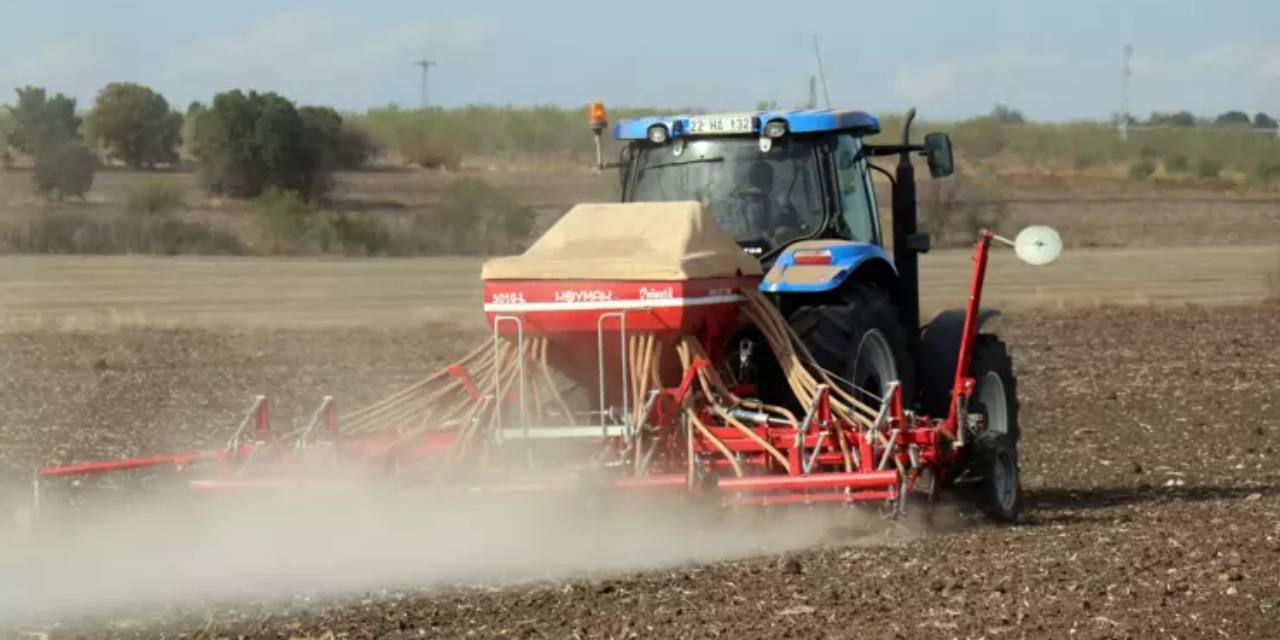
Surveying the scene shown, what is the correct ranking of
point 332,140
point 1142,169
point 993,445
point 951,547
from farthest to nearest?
point 1142,169
point 332,140
point 993,445
point 951,547

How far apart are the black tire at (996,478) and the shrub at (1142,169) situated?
40.3 metres

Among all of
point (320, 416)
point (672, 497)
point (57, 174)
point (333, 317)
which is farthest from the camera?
point (57, 174)

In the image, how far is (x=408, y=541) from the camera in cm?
845

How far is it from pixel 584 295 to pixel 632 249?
13.9 inches

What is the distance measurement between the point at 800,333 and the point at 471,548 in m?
1.83

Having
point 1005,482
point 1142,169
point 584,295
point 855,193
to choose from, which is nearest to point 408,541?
point 584,295

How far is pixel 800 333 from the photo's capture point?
906 cm

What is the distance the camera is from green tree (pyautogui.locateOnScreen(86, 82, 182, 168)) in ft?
137

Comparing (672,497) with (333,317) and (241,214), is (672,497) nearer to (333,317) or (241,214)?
(333,317)

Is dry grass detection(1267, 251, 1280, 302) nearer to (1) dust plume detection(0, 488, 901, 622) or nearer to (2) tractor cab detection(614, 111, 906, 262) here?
(2) tractor cab detection(614, 111, 906, 262)

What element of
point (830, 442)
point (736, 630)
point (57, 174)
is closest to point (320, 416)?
point (830, 442)

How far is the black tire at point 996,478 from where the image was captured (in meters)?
9.12

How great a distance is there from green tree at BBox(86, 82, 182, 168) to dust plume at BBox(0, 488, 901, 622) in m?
33.9

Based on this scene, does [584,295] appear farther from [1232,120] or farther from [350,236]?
[1232,120]
